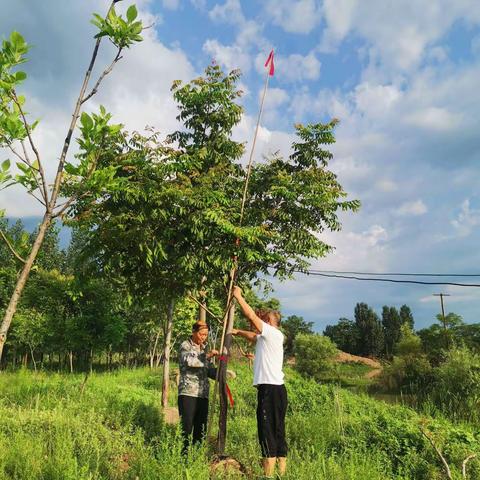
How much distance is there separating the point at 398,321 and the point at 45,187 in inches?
3482

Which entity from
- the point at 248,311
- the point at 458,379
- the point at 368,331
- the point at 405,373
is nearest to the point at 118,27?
the point at 248,311

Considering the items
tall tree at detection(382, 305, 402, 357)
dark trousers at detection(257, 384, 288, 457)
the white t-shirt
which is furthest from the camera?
tall tree at detection(382, 305, 402, 357)

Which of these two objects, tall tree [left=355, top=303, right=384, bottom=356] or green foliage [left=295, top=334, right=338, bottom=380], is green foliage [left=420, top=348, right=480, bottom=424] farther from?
tall tree [left=355, top=303, right=384, bottom=356]

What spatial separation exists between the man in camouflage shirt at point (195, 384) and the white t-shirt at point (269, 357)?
819 mm

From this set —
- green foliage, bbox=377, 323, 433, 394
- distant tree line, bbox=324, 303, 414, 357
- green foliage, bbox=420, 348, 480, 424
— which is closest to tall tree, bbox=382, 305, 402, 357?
distant tree line, bbox=324, 303, 414, 357

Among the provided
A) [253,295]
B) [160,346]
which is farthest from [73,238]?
[253,295]

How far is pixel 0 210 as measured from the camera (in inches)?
91.4

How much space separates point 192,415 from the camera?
5762mm

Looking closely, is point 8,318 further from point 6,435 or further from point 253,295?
point 253,295

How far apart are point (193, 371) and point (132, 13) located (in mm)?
4659

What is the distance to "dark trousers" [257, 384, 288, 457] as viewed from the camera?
496 centimetres

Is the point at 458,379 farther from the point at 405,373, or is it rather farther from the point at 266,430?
the point at 266,430

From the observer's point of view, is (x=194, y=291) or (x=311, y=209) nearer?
(x=194, y=291)

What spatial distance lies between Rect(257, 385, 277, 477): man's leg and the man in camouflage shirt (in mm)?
949
